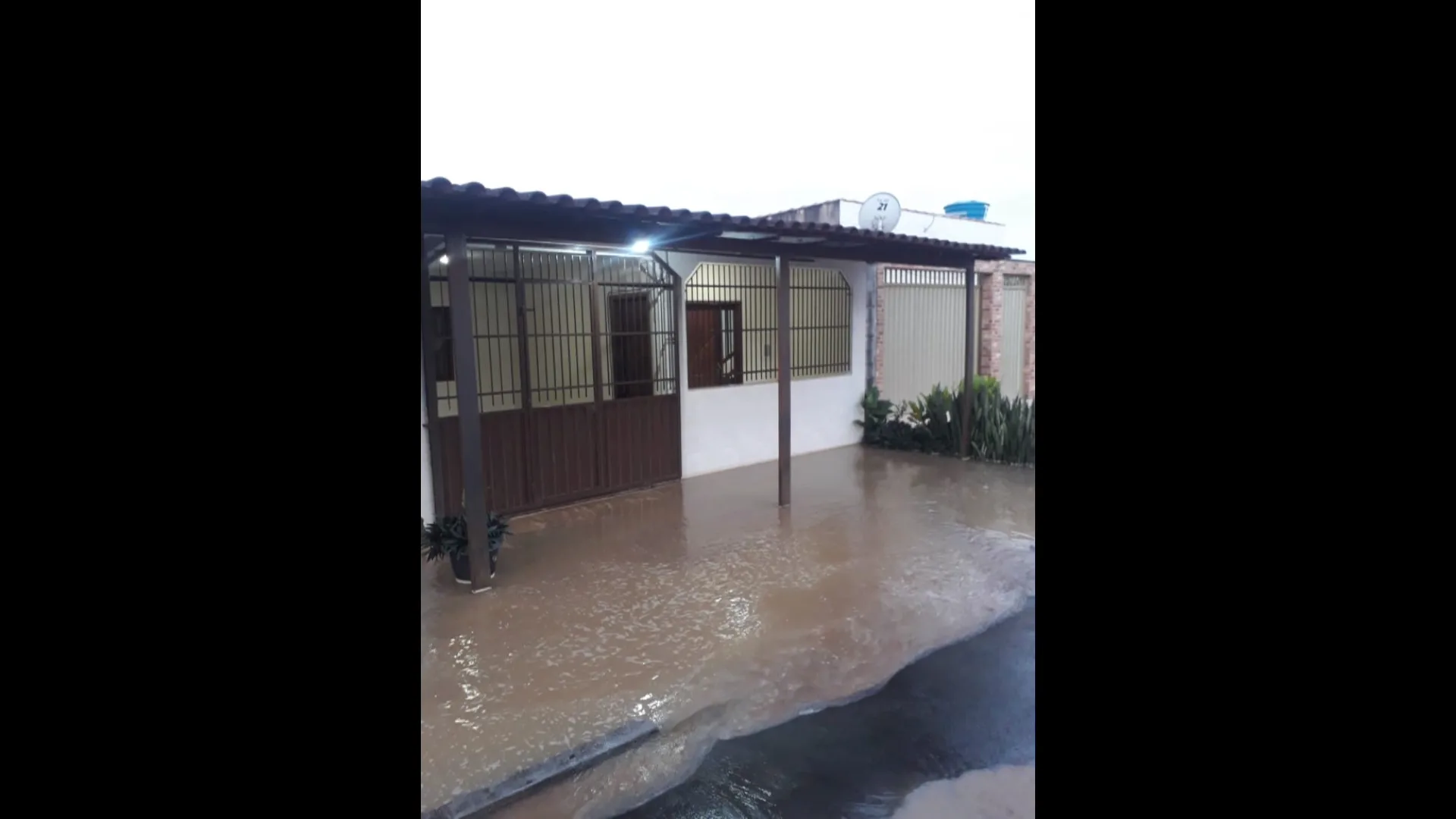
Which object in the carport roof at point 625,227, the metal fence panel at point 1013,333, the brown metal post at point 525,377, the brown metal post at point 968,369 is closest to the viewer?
the carport roof at point 625,227

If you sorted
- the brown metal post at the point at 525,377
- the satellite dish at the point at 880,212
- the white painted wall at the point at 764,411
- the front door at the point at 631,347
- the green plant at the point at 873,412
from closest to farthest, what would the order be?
the brown metal post at the point at 525,377
the front door at the point at 631,347
the white painted wall at the point at 764,411
the satellite dish at the point at 880,212
the green plant at the point at 873,412

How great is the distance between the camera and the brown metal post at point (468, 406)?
4918 millimetres

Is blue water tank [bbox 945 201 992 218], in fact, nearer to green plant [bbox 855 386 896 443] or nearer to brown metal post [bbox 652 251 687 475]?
green plant [bbox 855 386 896 443]

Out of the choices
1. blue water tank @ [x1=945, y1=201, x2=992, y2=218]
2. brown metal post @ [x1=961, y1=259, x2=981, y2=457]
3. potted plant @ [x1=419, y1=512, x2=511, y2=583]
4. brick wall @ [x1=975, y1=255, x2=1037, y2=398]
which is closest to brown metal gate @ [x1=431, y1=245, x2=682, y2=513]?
potted plant @ [x1=419, y1=512, x2=511, y2=583]

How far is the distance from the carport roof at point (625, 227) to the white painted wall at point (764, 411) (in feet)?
3.87

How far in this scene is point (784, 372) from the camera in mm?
6984

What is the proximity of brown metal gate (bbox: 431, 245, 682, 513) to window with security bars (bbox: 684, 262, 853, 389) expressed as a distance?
0.56 meters

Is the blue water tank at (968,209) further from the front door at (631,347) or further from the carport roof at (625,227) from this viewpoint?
the front door at (631,347)

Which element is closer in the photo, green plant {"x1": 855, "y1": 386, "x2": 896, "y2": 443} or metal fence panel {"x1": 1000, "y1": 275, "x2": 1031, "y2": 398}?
green plant {"x1": 855, "y1": 386, "x2": 896, "y2": 443}

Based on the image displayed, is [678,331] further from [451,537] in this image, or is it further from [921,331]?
[921,331]

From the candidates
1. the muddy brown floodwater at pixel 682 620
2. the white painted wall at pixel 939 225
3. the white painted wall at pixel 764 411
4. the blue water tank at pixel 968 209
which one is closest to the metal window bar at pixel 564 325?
the white painted wall at pixel 764 411

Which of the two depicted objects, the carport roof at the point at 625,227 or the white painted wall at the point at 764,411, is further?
the white painted wall at the point at 764,411

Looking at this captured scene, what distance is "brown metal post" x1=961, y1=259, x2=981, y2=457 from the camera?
8.98 m

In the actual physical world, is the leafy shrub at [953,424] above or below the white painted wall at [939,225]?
below
